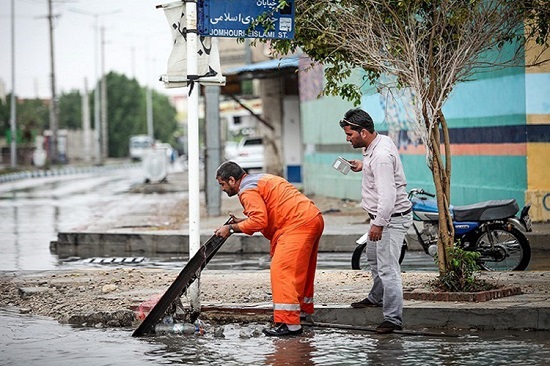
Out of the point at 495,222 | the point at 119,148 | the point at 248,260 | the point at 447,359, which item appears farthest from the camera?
the point at 119,148

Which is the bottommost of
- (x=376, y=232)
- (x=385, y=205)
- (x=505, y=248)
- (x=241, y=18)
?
(x=505, y=248)

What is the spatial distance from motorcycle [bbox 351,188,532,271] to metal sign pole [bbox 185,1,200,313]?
140 inches

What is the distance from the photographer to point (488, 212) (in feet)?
45.5

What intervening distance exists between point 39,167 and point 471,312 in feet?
211

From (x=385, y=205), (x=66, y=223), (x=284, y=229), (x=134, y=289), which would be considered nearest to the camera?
(x=385, y=205)

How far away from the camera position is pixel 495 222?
45.5ft

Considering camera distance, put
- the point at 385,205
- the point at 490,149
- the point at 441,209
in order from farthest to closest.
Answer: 1. the point at 490,149
2. the point at 441,209
3. the point at 385,205

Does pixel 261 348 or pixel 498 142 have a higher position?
pixel 498 142

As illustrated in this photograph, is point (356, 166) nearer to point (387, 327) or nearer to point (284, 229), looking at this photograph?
point (284, 229)

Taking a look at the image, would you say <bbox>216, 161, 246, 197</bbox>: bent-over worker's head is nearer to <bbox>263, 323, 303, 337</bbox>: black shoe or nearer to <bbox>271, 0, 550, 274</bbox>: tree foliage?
<bbox>263, 323, 303, 337</bbox>: black shoe

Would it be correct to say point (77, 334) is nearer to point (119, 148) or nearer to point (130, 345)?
point (130, 345)

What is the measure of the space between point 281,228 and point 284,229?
54 mm

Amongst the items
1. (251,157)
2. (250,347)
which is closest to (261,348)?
(250,347)

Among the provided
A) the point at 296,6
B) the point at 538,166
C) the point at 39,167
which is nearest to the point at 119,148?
the point at 39,167
